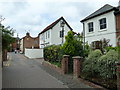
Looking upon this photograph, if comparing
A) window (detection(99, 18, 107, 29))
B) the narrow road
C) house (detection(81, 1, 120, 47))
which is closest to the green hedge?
the narrow road

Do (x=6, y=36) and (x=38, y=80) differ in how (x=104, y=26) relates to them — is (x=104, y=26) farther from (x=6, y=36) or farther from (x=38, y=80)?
(x=38, y=80)

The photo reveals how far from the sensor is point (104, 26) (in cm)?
1923

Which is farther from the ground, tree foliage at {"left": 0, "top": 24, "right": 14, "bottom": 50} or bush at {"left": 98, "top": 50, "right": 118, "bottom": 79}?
tree foliage at {"left": 0, "top": 24, "right": 14, "bottom": 50}

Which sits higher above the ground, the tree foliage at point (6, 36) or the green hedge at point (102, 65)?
the tree foliage at point (6, 36)

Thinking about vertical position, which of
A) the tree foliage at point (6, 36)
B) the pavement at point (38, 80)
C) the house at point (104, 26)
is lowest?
the pavement at point (38, 80)

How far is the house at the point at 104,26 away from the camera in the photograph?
57.2 ft

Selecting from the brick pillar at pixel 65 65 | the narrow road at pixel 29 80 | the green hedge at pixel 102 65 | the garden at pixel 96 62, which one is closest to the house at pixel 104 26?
the garden at pixel 96 62

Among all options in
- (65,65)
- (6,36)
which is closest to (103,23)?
(65,65)

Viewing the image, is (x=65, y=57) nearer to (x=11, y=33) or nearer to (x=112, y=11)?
(x=11, y=33)

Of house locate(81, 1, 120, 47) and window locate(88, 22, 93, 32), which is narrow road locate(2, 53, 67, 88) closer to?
house locate(81, 1, 120, 47)

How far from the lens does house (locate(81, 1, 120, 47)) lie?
57.2 ft

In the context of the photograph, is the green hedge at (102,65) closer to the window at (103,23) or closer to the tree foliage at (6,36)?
the tree foliage at (6,36)

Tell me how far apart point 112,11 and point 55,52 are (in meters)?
8.26

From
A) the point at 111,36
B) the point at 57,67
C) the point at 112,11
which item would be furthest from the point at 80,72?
the point at 112,11
